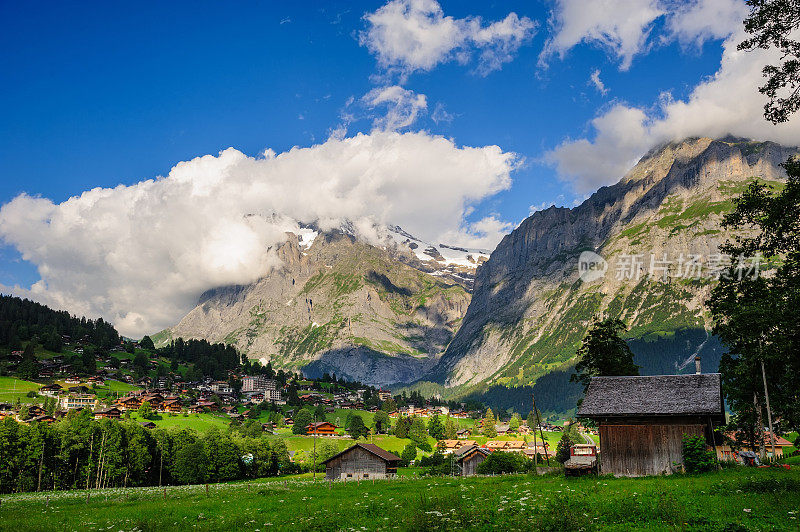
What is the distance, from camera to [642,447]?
1631 inches

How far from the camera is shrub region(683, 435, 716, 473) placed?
118 feet

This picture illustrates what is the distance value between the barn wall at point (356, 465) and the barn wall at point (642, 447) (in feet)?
186

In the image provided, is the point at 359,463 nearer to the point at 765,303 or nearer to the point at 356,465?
the point at 356,465

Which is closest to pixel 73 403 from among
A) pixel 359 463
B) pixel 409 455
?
pixel 409 455

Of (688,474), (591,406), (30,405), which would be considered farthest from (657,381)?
(30,405)

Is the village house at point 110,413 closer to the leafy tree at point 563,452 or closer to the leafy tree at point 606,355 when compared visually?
the leafy tree at point 563,452

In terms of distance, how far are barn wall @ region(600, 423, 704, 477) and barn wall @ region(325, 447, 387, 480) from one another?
Answer: 2231 inches

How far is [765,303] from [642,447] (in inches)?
664

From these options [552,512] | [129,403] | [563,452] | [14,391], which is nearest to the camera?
[552,512]

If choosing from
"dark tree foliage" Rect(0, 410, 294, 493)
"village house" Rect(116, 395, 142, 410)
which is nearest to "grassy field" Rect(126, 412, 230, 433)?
"village house" Rect(116, 395, 142, 410)

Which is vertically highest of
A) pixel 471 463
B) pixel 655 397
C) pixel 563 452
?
pixel 655 397

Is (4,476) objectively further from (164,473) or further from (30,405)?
(30,405)

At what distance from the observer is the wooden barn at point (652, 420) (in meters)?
40.4

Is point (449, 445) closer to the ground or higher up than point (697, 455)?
closer to the ground
